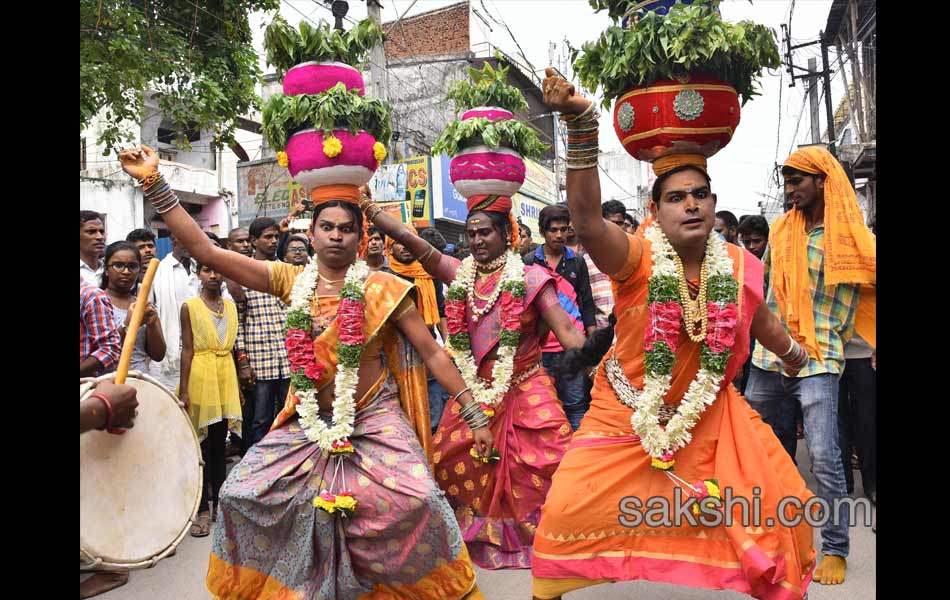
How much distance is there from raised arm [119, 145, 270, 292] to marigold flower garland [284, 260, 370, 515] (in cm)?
38

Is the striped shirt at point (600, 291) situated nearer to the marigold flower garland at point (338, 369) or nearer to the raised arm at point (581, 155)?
the marigold flower garland at point (338, 369)

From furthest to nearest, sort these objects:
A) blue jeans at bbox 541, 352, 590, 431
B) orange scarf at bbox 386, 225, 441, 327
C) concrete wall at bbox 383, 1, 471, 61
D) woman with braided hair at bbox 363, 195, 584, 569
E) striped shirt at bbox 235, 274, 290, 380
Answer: concrete wall at bbox 383, 1, 471, 61 < orange scarf at bbox 386, 225, 441, 327 < blue jeans at bbox 541, 352, 590, 431 < striped shirt at bbox 235, 274, 290, 380 < woman with braided hair at bbox 363, 195, 584, 569

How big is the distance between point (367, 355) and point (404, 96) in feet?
76.4

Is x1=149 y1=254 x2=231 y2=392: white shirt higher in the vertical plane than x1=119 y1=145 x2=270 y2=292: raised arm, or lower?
lower

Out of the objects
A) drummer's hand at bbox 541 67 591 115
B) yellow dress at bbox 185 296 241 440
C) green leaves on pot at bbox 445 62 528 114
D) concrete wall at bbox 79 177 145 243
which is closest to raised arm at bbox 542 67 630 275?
drummer's hand at bbox 541 67 591 115

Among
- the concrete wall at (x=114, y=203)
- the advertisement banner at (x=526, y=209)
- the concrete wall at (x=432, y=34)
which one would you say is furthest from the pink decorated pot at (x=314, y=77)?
the concrete wall at (x=432, y=34)

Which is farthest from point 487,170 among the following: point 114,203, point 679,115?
point 114,203

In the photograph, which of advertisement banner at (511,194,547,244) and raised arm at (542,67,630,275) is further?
advertisement banner at (511,194,547,244)

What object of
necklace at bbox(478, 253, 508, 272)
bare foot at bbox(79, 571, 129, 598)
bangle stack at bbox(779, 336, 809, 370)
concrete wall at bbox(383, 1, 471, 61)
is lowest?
bare foot at bbox(79, 571, 129, 598)

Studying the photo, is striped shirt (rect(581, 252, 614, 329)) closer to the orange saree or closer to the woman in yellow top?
the woman in yellow top

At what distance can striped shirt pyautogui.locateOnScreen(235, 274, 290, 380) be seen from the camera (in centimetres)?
624

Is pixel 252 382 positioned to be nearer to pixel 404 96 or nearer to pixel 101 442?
pixel 101 442
